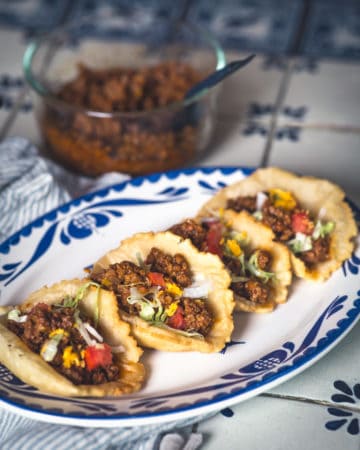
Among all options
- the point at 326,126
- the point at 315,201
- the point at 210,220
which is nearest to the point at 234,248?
the point at 210,220

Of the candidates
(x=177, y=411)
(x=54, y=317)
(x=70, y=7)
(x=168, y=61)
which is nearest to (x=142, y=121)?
(x=168, y=61)

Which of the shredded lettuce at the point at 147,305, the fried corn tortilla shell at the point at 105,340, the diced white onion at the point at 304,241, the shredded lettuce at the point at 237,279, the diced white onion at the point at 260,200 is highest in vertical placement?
the diced white onion at the point at 260,200

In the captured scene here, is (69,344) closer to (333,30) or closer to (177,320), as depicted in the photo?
(177,320)

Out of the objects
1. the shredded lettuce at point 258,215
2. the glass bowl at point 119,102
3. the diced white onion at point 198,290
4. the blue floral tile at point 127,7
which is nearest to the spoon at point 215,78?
the glass bowl at point 119,102

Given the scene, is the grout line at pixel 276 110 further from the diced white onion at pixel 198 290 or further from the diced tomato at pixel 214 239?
the diced white onion at pixel 198 290

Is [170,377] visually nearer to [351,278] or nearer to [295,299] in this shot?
[295,299]

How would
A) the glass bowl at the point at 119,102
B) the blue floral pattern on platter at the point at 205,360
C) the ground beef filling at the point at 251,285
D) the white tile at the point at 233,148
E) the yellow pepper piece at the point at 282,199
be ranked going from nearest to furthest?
the blue floral pattern on platter at the point at 205,360 < the ground beef filling at the point at 251,285 < the yellow pepper piece at the point at 282,199 < the glass bowl at the point at 119,102 < the white tile at the point at 233,148

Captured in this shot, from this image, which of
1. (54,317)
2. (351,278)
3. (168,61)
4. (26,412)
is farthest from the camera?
(168,61)
